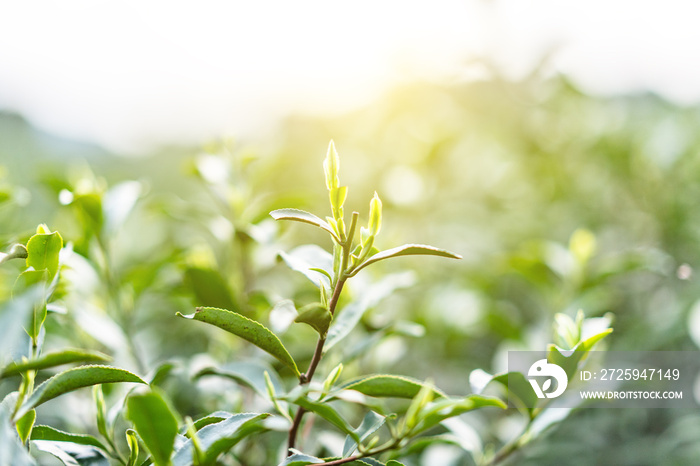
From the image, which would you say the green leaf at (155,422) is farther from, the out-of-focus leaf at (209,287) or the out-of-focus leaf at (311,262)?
the out-of-focus leaf at (209,287)

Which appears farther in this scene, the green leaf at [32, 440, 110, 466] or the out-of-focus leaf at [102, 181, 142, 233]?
the out-of-focus leaf at [102, 181, 142, 233]

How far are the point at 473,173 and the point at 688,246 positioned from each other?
0.78 metres

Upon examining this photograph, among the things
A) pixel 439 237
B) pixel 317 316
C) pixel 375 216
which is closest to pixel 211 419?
pixel 317 316

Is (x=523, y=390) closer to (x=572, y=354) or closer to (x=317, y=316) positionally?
(x=572, y=354)

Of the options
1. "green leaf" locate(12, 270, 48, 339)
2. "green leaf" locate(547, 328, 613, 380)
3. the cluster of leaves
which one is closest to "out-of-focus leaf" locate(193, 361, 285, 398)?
the cluster of leaves

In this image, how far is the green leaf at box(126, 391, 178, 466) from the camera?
1.33ft

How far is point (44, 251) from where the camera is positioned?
501 mm

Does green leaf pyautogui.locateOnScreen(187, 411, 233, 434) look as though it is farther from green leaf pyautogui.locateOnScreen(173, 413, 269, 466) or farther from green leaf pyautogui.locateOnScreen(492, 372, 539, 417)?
green leaf pyautogui.locateOnScreen(492, 372, 539, 417)

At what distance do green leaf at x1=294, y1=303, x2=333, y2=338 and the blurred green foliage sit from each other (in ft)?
0.13

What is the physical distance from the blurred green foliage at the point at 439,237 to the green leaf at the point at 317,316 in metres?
0.04

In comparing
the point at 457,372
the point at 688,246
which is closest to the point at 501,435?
the point at 457,372

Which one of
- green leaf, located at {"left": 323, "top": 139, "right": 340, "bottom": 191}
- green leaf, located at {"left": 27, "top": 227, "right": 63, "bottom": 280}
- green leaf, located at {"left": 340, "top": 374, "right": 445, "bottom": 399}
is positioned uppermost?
green leaf, located at {"left": 323, "top": 139, "right": 340, "bottom": 191}

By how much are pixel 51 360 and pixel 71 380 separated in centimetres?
6

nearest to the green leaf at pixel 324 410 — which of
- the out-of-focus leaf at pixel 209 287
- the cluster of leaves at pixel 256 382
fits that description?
the cluster of leaves at pixel 256 382
